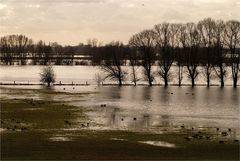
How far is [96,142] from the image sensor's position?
28.4 m

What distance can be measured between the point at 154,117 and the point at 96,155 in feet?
67.9

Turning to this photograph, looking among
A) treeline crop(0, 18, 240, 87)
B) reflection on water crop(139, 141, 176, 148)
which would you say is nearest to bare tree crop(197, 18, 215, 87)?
treeline crop(0, 18, 240, 87)

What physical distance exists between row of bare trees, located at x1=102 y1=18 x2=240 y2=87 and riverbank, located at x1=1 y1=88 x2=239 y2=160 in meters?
61.8

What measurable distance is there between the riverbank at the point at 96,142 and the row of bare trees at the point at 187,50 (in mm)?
61840

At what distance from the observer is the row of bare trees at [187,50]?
10100cm

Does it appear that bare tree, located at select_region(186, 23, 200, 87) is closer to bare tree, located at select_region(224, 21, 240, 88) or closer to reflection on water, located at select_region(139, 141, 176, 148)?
bare tree, located at select_region(224, 21, 240, 88)

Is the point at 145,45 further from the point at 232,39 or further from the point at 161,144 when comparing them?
the point at 161,144

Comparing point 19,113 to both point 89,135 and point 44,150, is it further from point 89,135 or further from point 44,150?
point 44,150

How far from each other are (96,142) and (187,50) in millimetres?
86038

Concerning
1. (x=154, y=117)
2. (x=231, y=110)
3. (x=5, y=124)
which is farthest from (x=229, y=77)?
(x=5, y=124)

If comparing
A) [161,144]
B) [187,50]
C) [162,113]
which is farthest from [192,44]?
[161,144]

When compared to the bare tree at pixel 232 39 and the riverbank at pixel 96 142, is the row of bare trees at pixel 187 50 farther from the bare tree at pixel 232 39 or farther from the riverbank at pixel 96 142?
the riverbank at pixel 96 142

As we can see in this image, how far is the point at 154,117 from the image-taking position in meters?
43.8

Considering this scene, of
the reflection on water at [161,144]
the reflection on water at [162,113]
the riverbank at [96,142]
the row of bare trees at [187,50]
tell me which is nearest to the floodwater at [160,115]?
the reflection on water at [162,113]
